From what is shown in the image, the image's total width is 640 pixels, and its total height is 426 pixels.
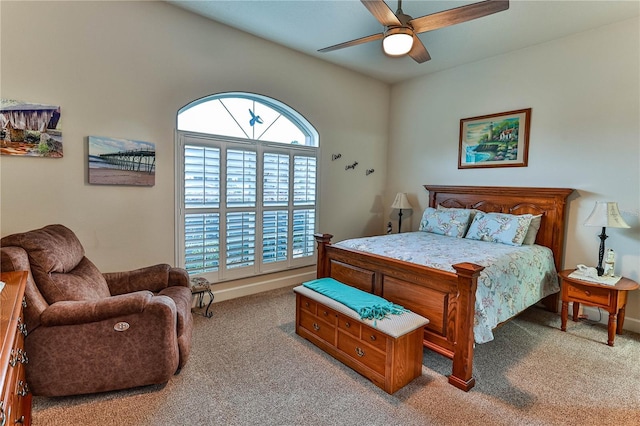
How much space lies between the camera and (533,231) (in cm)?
361

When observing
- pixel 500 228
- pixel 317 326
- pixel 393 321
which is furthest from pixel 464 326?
pixel 500 228

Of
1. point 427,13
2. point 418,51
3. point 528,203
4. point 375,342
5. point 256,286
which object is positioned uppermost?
point 427,13

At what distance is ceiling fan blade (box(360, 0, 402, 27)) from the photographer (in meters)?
2.10

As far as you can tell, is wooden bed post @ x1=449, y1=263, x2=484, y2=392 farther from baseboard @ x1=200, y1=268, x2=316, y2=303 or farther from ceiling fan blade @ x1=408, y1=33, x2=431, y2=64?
baseboard @ x1=200, y1=268, x2=316, y2=303

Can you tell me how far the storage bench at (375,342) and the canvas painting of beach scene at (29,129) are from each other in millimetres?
2493

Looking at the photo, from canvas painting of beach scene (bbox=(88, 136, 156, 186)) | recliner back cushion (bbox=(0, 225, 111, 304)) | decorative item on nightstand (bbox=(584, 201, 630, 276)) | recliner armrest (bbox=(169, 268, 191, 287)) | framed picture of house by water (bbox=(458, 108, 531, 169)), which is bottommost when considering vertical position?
recliner armrest (bbox=(169, 268, 191, 287))

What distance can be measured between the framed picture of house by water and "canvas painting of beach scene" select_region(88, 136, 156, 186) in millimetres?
3830

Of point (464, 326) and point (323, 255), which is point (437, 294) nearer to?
point (464, 326)

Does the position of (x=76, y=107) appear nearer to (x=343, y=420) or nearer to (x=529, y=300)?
(x=343, y=420)

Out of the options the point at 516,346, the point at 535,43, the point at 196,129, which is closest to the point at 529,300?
the point at 516,346

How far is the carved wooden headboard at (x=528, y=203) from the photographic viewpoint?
3572 millimetres

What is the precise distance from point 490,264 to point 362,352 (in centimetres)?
124

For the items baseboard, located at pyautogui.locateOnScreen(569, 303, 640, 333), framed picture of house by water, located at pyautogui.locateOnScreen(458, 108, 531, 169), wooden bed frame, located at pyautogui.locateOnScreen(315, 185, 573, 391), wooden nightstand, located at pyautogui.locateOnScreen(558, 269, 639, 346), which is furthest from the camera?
framed picture of house by water, located at pyautogui.locateOnScreen(458, 108, 531, 169)

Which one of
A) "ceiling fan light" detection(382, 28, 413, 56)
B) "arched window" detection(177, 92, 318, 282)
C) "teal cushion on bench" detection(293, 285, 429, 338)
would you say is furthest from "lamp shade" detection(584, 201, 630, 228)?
"arched window" detection(177, 92, 318, 282)
